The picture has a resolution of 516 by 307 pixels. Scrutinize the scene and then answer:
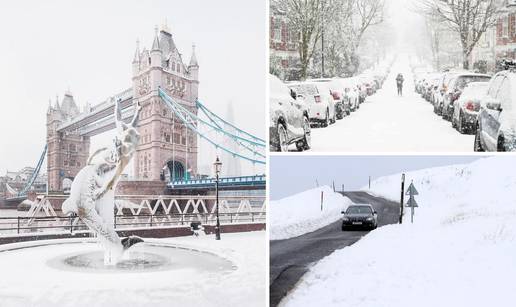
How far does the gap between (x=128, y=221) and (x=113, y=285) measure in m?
0.41

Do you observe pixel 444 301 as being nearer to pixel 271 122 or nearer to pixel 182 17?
pixel 271 122

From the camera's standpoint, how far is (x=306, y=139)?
3.62m

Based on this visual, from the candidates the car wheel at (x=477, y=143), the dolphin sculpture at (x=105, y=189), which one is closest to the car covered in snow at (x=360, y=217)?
the car wheel at (x=477, y=143)

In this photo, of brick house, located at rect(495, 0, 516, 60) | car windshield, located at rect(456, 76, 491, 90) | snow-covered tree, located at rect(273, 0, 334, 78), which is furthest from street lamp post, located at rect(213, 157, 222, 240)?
brick house, located at rect(495, 0, 516, 60)

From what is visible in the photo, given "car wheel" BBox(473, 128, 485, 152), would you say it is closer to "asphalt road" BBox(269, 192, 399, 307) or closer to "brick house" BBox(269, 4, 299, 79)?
"asphalt road" BBox(269, 192, 399, 307)

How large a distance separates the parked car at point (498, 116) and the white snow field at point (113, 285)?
1.58 m

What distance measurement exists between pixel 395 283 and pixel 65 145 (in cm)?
214

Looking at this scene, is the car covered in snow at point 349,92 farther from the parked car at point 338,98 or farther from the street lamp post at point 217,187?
the street lamp post at point 217,187

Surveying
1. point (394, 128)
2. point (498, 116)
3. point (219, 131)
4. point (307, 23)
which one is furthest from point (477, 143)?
point (219, 131)

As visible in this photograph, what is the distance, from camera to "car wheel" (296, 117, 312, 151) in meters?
3.60

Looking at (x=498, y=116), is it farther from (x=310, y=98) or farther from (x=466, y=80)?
(x=310, y=98)

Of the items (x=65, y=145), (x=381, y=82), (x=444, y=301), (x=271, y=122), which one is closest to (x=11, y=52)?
(x=65, y=145)

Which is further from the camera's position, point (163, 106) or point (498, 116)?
point (163, 106)

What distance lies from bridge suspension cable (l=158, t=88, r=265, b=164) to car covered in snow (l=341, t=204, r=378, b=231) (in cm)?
64
